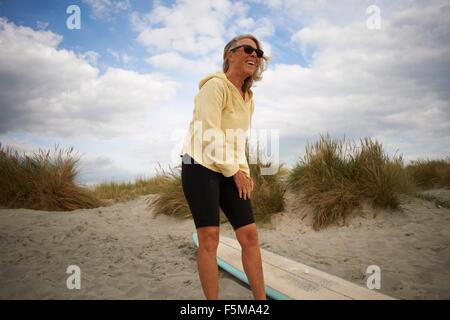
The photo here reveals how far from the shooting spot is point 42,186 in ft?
23.4

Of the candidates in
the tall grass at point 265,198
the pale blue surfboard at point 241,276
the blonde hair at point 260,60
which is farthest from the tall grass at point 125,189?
the blonde hair at point 260,60

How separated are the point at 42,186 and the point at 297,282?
6.17 metres

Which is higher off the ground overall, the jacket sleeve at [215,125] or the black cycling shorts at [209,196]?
the jacket sleeve at [215,125]

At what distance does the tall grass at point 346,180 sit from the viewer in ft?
17.7

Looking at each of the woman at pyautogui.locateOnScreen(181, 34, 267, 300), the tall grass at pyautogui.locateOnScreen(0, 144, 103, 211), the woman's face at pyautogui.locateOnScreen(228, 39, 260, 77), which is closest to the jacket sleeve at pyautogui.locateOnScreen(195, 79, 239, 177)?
the woman at pyautogui.locateOnScreen(181, 34, 267, 300)

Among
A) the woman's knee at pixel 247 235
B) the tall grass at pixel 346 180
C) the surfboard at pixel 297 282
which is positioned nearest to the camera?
the woman's knee at pixel 247 235

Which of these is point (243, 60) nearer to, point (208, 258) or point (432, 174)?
point (208, 258)

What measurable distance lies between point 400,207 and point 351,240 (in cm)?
132

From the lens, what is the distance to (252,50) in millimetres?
A: 2246

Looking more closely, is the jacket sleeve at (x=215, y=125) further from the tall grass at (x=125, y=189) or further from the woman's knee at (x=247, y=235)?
the tall grass at (x=125, y=189)

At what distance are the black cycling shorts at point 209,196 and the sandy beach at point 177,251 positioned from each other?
124 cm

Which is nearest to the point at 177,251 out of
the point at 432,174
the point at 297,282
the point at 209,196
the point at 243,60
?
the point at 297,282
